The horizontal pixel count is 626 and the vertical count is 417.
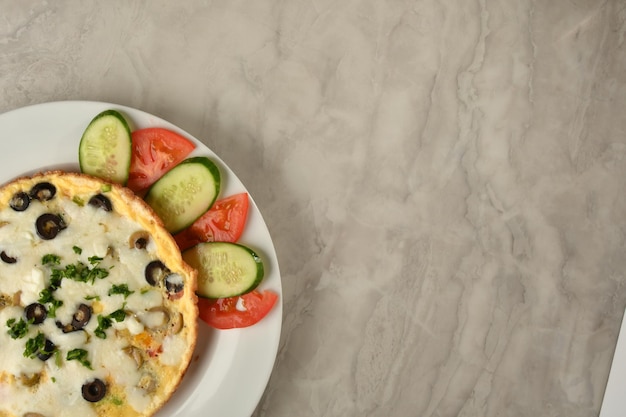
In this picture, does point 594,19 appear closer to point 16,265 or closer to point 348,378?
point 348,378

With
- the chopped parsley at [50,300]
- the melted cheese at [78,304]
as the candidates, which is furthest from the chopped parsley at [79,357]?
the chopped parsley at [50,300]

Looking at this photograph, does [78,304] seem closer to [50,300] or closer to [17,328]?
[50,300]

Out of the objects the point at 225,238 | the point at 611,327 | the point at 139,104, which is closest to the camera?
the point at 225,238

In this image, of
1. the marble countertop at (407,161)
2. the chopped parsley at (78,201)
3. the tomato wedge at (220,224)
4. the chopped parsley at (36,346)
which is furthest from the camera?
the marble countertop at (407,161)

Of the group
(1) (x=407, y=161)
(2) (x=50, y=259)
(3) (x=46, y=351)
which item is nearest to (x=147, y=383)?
(3) (x=46, y=351)

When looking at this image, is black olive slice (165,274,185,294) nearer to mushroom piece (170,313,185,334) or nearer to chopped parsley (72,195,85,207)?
mushroom piece (170,313,185,334)

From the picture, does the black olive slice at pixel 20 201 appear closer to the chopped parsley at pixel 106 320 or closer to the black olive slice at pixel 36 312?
the black olive slice at pixel 36 312

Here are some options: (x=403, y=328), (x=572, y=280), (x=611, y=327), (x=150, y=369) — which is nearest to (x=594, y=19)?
(x=572, y=280)

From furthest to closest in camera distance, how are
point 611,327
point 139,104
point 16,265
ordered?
1. point 611,327
2. point 139,104
3. point 16,265
